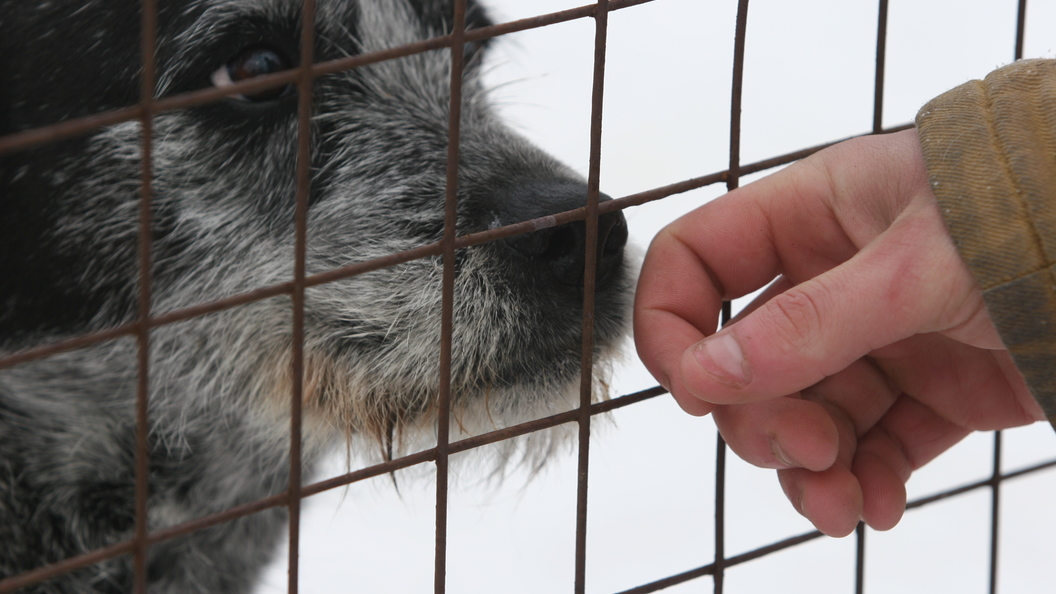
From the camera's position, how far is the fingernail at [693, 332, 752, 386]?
3.36 feet

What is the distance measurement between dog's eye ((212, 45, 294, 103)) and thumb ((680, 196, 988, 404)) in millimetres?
977

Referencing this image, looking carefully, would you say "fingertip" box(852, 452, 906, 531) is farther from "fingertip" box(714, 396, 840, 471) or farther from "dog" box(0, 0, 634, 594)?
"dog" box(0, 0, 634, 594)

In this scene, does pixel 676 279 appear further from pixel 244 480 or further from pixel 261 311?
pixel 244 480

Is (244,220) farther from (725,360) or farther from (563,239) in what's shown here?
(725,360)

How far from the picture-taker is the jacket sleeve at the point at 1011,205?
100 cm

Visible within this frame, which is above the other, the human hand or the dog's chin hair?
the dog's chin hair

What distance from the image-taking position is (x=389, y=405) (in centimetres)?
154

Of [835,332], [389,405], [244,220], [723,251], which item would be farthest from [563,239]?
[244,220]

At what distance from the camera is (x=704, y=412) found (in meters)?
1.22

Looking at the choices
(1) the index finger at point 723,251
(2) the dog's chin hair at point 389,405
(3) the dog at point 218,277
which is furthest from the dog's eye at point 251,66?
(1) the index finger at point 723,251

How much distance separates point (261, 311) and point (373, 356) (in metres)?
0.22

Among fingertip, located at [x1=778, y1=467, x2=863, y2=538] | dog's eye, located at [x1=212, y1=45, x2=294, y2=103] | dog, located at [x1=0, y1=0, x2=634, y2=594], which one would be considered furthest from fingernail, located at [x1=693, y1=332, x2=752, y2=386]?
dog's eye, located at [x1=212, y1=45, x2=294, y2=103]

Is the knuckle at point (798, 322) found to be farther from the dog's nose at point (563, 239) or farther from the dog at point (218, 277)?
the dog at point (218, 277)

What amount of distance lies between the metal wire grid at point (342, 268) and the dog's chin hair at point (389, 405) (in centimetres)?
26
